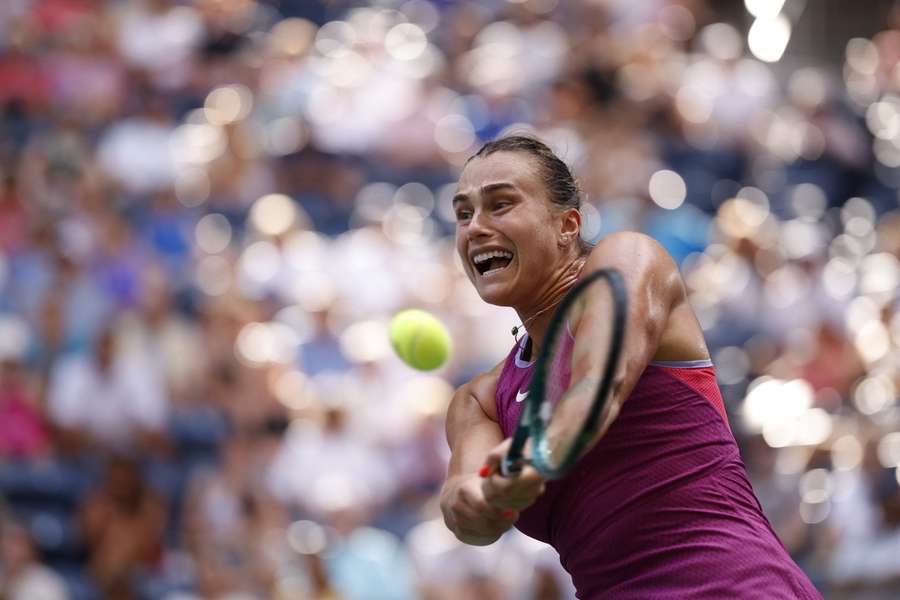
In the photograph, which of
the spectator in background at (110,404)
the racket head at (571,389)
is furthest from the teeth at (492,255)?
the spectator in background at (110,404)

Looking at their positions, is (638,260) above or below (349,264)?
above

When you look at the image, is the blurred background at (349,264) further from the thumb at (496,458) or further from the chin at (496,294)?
the thumb at (496,458)

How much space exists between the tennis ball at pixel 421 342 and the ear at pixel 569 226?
74 centimetres

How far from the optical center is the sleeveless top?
276cm

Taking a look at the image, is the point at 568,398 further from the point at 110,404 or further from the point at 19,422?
the point at 19,422

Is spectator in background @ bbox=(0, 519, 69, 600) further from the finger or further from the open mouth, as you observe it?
the finger

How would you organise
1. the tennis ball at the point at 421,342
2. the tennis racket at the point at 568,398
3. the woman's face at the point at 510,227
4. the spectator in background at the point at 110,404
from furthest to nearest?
the spectator in background at the point at 110,404
the tennis ball at the point at 421,342
the woman's face at the point at 510,227
the tennis racket at the point at 568,398

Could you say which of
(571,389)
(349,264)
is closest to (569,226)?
(571,389)

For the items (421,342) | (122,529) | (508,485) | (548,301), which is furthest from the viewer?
(122,529)

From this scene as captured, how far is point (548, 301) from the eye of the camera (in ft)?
10.2

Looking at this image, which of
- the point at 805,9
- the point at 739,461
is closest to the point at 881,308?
the point at 805,9

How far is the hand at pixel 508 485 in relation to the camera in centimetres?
244

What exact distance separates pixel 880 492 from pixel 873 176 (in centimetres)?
388

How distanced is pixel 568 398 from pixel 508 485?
8.4 inches
